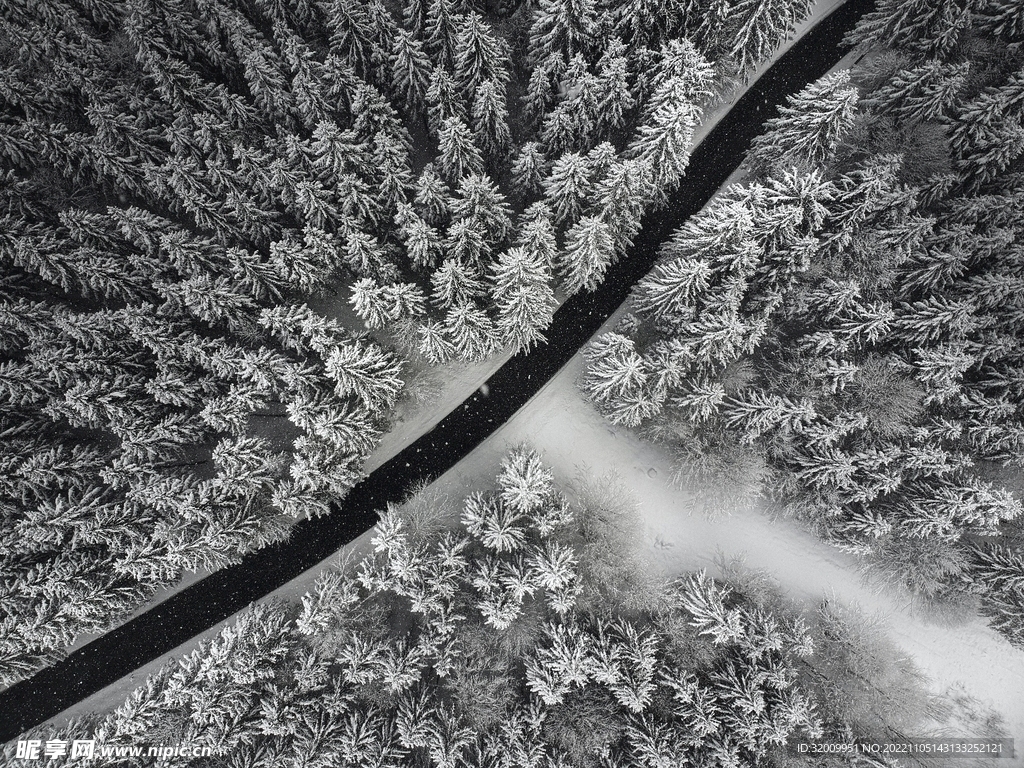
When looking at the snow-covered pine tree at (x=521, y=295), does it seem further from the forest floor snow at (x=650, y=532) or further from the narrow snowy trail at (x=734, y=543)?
the narrow snowy trail at (x=734, y=543)

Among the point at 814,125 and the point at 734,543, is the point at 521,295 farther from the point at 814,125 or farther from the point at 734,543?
the point at 734,543

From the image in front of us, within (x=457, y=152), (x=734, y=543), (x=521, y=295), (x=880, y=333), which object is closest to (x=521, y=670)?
(x=734, y=543)

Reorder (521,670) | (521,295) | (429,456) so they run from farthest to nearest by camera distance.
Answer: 1. (429,456)
2. (521,670)
3. (521,295)

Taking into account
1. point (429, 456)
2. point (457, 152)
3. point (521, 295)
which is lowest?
point (429, 456)

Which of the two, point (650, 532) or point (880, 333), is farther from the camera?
point (650, 532)

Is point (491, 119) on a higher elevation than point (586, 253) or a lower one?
higher

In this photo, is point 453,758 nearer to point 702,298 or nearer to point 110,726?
point 110,726

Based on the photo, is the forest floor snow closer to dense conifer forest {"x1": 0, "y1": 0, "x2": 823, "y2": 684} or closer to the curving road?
the curving road

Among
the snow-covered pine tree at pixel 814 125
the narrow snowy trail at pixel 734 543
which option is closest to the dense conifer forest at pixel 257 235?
the snow-covered pine tree at pixel 814 125
